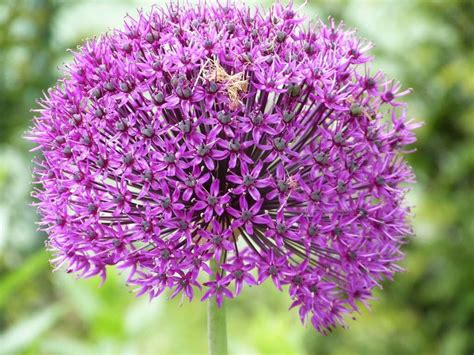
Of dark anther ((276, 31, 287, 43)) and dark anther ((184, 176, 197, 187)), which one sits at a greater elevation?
dark anther ((276, 31, 287, 43))

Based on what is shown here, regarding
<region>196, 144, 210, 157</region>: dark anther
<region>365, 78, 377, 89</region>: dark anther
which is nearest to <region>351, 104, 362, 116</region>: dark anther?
<region>365, 78, 377, 89</region>: dark anther

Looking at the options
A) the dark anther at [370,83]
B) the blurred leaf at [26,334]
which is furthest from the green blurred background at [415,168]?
the dark anther at [370,83]

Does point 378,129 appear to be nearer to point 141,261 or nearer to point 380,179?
point 380,179

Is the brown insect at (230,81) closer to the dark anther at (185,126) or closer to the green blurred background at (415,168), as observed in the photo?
the dark anther at (185,126)

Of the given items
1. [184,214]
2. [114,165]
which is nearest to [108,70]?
[114,165]

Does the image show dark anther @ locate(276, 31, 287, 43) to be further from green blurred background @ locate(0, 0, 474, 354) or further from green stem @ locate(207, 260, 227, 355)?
green blurred background @ locate(0, 0, 474, 354)

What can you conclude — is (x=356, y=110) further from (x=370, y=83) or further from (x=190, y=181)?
(x=190, y=181)

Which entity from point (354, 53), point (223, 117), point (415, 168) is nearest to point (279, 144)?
point (223, 117)

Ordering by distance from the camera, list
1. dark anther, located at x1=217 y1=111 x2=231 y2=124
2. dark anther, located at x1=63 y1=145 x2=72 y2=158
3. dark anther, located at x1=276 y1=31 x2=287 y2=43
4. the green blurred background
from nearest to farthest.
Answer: dark anther, located at x1=217 y1=111 x2=231 y2=124, dark anther, located at x1=63 y1=145 x2=72 y2=158, dark anther, located at x1=276 y1=31 x2=287 y2=43, the green blurred background
